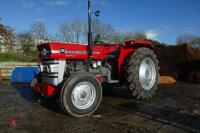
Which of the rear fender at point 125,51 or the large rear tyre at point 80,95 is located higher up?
the rear fender at point 125,51

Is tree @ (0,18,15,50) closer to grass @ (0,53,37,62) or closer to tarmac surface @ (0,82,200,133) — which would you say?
grass @ (0,53,37,62)

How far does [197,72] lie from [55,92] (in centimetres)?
711

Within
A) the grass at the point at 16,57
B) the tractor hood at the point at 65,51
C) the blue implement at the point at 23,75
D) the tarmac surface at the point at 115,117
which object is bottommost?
the tarmac surface at the point at 115,117

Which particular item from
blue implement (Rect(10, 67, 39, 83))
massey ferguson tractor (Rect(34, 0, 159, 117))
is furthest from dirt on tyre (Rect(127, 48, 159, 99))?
blue implement (Rect(10, 67, 39, 83))

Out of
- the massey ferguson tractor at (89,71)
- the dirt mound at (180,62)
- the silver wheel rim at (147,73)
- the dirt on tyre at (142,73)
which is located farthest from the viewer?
the dirt mound at (180,62)

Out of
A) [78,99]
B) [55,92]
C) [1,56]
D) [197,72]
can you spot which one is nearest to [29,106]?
[55,92]

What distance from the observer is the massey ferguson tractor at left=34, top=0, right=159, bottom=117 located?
18.9 feet

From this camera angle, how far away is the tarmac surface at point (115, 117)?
4.73 m

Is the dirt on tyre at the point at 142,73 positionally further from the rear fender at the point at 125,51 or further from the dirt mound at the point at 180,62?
the dirt mound at the point at 180,62

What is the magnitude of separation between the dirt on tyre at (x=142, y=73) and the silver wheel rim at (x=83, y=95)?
1.26m

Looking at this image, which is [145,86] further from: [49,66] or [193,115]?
[49,66]

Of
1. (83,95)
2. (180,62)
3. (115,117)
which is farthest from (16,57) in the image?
(115,117)

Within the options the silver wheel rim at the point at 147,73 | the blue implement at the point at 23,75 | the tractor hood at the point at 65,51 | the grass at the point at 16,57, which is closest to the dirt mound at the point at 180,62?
the silver wheel rim at the point at 147,73

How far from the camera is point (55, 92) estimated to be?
608cm
